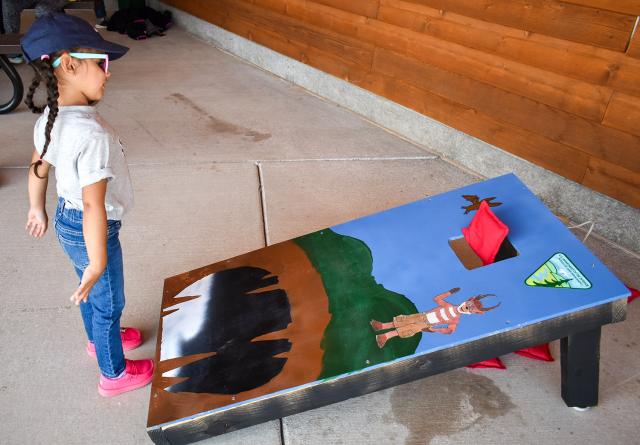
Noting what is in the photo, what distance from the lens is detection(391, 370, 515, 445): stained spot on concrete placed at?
1.82 m

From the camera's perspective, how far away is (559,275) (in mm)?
1708

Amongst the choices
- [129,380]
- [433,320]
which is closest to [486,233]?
[433,320]

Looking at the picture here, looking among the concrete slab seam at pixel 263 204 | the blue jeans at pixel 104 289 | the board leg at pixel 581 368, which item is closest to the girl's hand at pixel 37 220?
the blue jeans at pixel 104 289

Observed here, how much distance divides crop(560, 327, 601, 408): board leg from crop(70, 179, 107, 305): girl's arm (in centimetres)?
146

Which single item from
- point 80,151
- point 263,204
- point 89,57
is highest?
point 89,57

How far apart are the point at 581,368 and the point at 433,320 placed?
0.55 m

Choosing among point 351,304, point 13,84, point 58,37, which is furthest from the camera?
point 13,84

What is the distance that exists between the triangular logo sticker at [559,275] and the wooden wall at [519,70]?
1.20m

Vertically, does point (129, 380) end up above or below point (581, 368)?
below

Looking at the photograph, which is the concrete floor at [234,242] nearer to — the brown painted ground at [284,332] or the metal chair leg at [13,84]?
the metal chair leg at [13,84]

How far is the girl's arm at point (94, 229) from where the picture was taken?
1477mm

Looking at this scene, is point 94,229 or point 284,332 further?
point 284,332

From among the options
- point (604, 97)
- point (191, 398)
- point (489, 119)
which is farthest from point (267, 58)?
point (191, 398)

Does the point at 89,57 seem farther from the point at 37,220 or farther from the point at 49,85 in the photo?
the point at 37,220
